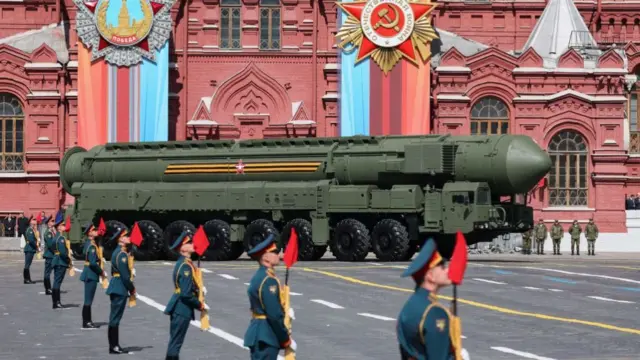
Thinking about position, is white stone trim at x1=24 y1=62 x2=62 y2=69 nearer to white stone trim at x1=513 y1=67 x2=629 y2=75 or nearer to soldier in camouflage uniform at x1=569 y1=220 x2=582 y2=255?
white stone trim at x1=513 y1=67 x2=629 y2=75

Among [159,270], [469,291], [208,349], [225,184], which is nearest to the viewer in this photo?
[208,349]

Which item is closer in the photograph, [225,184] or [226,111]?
[225,184]

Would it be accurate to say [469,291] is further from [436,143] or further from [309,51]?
[309,51]

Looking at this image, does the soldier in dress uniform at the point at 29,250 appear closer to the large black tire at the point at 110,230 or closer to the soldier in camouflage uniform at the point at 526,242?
the large black tire at the point at 110,230

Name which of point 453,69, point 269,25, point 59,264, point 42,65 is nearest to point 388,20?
point 453,69

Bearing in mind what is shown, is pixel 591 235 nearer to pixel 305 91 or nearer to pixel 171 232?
pixel 305 91

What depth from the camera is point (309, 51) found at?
66125 mm

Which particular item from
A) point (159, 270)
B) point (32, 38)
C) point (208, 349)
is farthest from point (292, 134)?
point (208, 349)

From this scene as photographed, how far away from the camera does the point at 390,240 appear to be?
46750 mm

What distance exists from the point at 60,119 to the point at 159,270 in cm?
2404

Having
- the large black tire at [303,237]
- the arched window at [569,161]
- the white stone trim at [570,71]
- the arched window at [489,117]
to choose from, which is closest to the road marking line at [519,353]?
the large black tire at [303,237]

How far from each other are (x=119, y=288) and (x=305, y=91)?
142ft

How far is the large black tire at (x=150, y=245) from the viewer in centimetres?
5053

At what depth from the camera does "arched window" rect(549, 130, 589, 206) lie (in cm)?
6475
